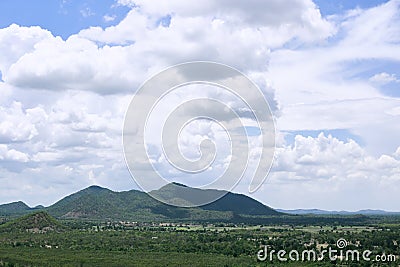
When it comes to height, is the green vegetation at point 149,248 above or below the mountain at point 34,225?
below

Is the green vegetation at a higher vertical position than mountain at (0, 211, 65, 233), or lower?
lower

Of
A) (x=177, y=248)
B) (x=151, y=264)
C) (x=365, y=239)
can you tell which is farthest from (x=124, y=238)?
(x=365, y=239)

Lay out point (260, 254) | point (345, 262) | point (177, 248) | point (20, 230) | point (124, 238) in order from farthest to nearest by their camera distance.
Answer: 1. point (20, 230)
2. point (124, 238)
3. point (177, 248)
4. point (260, 254)
5. point (345, 262)

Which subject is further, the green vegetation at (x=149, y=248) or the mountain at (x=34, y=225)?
the mountain at (x=34, y=225)

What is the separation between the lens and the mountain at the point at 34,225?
6230 inches

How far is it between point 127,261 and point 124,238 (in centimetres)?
4076

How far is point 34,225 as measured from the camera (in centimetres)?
16300

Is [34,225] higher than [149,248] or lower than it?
higher

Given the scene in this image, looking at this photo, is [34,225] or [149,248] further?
[34,225]

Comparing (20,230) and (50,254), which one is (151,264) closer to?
(50,254)

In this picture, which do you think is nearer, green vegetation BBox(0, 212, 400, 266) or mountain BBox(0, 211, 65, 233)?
green vegetation BBox(0, 212, 400, 266)

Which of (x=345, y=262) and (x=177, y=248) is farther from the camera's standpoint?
(x=177, y=248)

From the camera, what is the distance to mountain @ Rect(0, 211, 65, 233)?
15825cm

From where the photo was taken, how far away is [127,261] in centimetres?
9700
